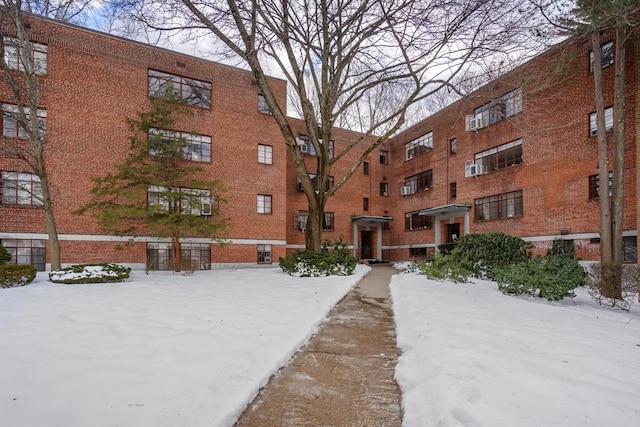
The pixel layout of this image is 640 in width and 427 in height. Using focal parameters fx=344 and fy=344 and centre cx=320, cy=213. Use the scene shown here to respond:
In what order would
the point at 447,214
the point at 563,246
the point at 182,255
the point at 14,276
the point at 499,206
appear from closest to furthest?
the point at 14,276 → the point at 563,246 → the point at 182,255 → the point at 499,206 → the point at 447,214

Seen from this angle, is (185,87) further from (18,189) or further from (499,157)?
(499,157)

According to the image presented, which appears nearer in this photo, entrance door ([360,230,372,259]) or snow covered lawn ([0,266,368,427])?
snow covered lawn ([0,266,368,427])

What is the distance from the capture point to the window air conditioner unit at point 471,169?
20.6m

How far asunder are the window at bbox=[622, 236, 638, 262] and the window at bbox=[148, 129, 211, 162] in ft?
59.2

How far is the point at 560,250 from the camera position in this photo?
15117 mm

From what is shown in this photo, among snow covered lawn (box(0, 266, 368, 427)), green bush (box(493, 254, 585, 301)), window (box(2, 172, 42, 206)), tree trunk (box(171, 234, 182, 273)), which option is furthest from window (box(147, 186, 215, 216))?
green bush (box(493, 254, 585, 301))

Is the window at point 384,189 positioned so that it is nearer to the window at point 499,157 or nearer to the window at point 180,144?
the window at point 499,157

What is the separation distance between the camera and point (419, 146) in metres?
26.4

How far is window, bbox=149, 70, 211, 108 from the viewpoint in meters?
17.4

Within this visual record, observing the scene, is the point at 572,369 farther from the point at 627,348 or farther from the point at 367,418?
the point at 367,418

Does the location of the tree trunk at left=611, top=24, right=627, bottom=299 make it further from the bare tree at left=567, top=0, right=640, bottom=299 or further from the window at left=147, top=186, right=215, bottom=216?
the window at left=147, top=186, right=215, bottom=216

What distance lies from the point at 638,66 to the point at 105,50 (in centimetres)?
2226

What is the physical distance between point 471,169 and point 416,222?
257 inches

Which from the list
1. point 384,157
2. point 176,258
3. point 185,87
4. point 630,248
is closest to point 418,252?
point 384,157
